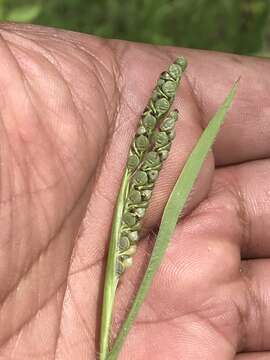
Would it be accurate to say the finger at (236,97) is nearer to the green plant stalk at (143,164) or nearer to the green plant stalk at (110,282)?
the green plant stalk at (143,164)

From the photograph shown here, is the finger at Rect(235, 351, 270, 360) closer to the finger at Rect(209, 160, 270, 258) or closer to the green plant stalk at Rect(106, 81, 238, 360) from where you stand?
the finger at Rect(209, 160, 270, 258)

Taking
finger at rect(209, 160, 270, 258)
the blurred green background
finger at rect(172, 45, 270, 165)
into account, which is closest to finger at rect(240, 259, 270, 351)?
finger at rect(209, 160, 270, 258)

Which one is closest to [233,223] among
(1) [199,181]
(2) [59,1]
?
(1) [199,181]

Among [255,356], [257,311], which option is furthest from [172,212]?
[255,356]

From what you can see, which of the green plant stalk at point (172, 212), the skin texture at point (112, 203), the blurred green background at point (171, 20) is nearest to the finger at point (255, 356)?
the skin texture at point (112, 203)

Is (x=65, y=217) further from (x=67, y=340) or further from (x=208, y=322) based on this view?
(x=208, y=322)

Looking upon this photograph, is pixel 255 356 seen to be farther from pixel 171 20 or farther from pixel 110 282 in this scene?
pixel 171 20
